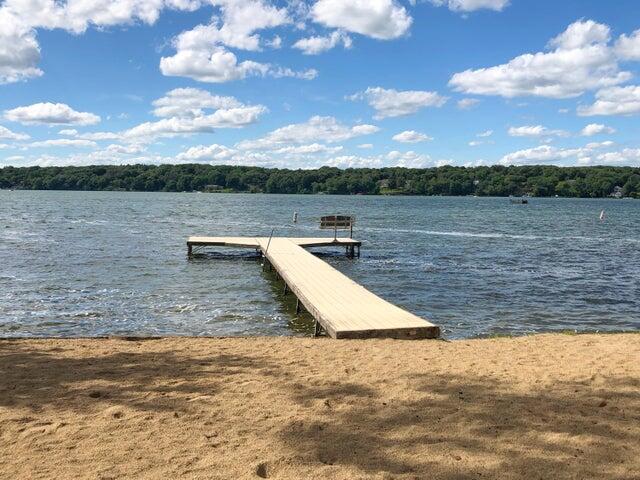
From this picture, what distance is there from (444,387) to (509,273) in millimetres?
16500

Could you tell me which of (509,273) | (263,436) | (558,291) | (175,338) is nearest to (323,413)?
(263,436)

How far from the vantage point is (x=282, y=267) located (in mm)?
18234

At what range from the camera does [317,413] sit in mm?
5805

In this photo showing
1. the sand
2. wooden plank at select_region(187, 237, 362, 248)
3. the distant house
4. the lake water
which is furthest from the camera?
the distant house

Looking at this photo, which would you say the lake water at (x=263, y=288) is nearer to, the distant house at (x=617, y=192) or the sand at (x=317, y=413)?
the sand at (x=317, y=413)

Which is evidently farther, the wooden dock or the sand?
the wooden dock

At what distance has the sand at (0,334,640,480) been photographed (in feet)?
15.4

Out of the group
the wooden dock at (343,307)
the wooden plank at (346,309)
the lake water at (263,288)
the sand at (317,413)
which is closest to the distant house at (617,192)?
the lake water at (263,288)

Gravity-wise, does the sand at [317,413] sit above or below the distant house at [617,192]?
below

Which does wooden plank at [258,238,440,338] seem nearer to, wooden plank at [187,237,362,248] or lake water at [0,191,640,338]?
lake water at [0,191,640,338]

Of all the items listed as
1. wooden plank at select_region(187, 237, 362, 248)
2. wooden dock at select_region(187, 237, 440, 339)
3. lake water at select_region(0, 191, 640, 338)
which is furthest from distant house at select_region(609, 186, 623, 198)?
wooden dock at select_region(187, 237, 440, 339)

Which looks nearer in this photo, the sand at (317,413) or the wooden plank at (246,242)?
the sand at (317,413)

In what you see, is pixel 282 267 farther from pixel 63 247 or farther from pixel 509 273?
pixel 63 247

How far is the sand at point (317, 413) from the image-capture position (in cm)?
470
